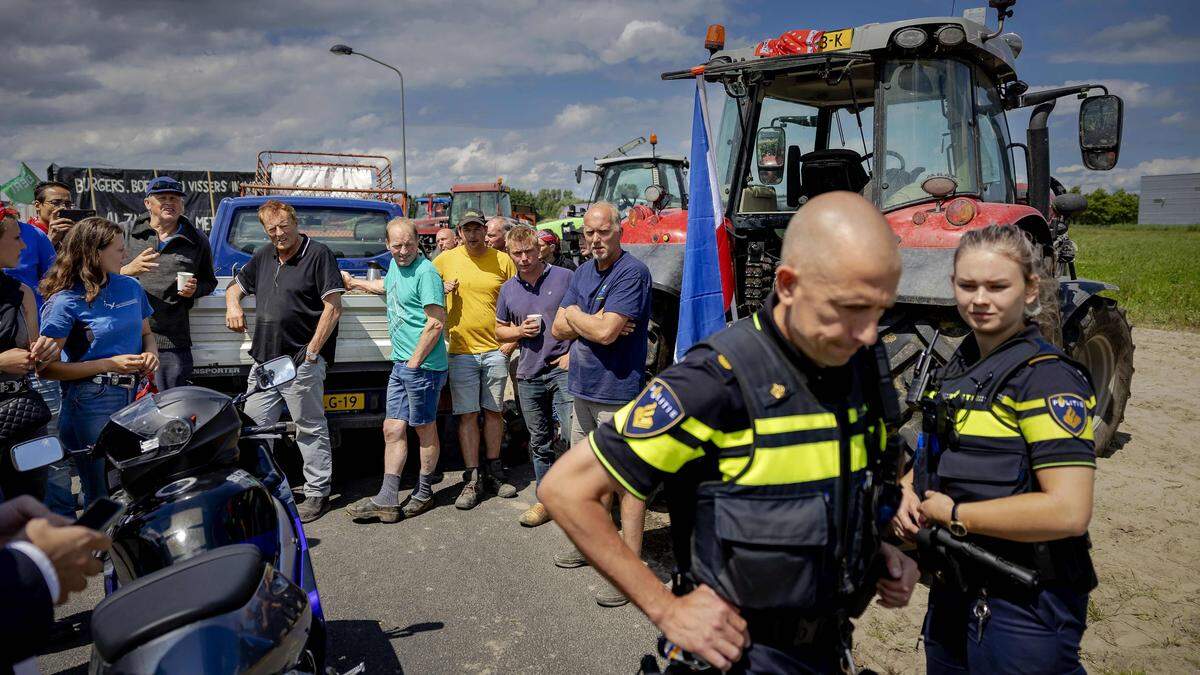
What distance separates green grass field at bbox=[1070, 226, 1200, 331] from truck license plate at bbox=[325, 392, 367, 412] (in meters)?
12.6

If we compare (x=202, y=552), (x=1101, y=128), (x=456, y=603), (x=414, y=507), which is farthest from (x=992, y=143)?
(x=202, y=552)

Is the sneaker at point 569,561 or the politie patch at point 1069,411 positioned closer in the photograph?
the politie patch at point 1069,411

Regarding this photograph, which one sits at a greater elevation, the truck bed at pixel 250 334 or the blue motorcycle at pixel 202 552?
the truck bed at pixel 250 334

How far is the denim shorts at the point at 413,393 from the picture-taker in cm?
471

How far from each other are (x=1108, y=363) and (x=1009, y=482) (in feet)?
15.2

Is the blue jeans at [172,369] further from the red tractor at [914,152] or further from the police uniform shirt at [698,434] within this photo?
the police uniform shirt at [698,434]

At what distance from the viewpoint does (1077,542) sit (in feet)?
6.13

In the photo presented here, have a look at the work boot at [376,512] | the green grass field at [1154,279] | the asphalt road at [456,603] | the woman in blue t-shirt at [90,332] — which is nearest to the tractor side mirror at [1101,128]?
the asphalt road at [456,603]

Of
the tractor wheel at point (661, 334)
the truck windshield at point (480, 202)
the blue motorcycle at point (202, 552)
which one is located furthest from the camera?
the truck windshield at point (480, 202)

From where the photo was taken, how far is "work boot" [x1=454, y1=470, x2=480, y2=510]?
16.1 ft

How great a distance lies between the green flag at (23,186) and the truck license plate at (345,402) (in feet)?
34.2

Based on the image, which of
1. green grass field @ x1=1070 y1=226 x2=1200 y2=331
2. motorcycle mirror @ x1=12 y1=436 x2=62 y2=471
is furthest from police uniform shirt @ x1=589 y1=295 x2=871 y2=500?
green grass field @ x1=1070 y1=226 x2=1200 y2=331

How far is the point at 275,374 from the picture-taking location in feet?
9.36

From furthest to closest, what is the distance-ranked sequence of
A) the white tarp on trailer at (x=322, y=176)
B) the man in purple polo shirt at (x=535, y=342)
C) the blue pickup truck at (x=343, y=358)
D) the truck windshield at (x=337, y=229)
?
the white tarp on trailer at (x=322, y=176)
the truck windshield at (x=337, y=229)
the blue pickup truck at (x=343, y=358)
the man in purple polo shirt at (x=535, y=342)
